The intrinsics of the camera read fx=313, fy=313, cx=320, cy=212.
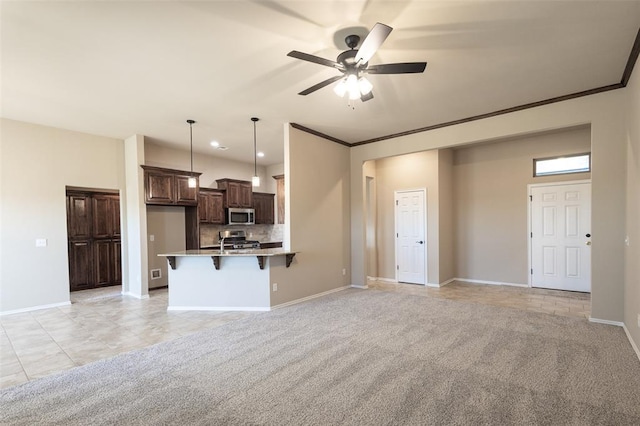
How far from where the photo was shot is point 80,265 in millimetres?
6664

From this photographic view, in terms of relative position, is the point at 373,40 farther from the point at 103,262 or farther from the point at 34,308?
the point at 103,262

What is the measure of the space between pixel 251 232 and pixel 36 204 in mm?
4232

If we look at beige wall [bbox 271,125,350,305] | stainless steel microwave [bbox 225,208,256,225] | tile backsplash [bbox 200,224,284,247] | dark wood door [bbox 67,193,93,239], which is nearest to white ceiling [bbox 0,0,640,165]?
beige wall [bbox 271,125,350,305]

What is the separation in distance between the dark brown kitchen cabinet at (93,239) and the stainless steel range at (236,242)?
7.91 feet

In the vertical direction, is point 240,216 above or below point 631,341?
above

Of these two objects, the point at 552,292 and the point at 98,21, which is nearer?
the point at 98,21

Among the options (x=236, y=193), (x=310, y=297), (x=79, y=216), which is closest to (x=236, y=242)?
(x=236, y=193)

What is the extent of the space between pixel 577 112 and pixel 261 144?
16.8 feet

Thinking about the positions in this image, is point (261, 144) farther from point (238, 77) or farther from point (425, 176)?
point (425, 176)

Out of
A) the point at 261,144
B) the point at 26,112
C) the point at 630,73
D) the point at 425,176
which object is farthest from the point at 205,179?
the point at 630,73

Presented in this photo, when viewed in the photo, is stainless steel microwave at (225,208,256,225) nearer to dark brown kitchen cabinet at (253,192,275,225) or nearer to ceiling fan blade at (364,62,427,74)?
dark brown kitchen cabinet at (253,192,275,225)

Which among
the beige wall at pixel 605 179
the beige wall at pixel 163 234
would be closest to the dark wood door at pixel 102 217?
the beige wall at pixel 163 234

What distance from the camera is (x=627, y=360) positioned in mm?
2863

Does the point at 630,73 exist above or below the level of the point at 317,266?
above
